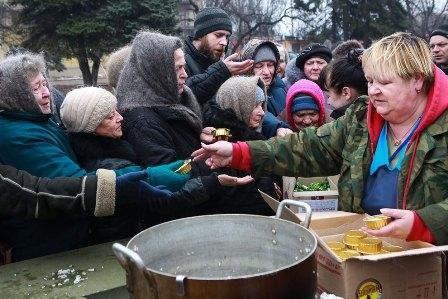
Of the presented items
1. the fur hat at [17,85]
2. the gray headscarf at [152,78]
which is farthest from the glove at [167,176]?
the fur hat at [17,85]

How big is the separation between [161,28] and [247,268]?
55.7ft

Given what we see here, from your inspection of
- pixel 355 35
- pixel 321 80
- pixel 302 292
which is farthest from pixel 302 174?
pixel 355 35

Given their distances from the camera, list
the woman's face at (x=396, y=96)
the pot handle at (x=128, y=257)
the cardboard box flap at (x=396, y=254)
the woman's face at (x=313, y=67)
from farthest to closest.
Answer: the woman's face at (x=313, y=67), the woman's face at (x=396, y=96), the cardboard box flap at (x=396, y=254), the pot handle at (x=128, y=257)

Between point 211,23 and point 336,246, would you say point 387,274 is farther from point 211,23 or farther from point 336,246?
point 211,23

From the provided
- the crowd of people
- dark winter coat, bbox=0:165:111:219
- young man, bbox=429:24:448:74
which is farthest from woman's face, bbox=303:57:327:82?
dark winter coat, bbox=0:165:111:219

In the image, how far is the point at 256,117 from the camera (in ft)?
11.6

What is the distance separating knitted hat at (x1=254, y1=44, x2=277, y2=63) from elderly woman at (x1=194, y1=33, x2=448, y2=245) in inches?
92.7

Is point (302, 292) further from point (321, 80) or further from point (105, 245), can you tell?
point (321, 80)

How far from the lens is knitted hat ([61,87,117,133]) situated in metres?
2.80

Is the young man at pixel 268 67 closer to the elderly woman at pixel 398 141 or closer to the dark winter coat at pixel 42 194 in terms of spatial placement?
A: the elderly woman at pixel 398 141

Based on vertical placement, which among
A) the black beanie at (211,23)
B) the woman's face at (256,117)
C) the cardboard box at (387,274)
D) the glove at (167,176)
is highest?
the black beanie at (211,23)

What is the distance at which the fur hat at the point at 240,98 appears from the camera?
11.3 feet

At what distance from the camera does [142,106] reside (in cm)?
304

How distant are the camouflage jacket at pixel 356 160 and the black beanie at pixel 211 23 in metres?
2.32
